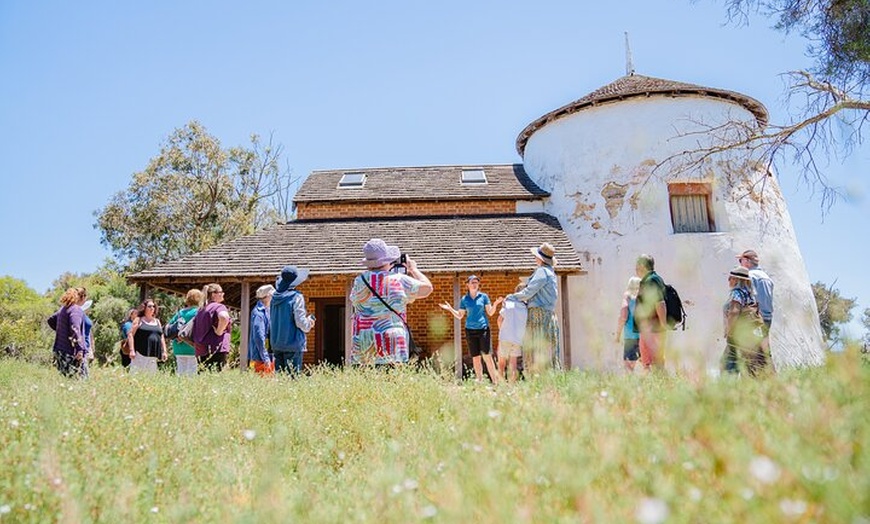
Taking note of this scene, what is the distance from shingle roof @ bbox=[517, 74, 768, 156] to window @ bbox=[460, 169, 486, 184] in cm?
196

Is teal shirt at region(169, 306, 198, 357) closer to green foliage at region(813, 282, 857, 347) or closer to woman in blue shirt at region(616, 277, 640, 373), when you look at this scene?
woman in blue shirt at region(616, 277, 640, 373)

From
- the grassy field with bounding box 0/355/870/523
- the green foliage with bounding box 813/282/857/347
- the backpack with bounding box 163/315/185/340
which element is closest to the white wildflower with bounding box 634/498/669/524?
the grassy field with bounding box 0/355/870/523

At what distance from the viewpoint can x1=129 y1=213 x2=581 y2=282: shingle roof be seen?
1265 cm

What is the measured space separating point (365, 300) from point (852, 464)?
3.94 metres

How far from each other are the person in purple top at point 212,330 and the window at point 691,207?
10.9 metres

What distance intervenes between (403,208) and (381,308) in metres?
11.1

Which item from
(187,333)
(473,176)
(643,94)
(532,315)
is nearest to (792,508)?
(532,315)

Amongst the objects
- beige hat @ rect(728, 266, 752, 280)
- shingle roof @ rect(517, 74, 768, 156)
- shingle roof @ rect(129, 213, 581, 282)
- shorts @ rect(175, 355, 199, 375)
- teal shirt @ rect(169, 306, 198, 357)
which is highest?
shingle roof @ rect(517, 74, 768, 156)

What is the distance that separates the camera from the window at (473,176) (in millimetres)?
16938

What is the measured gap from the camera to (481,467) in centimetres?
208

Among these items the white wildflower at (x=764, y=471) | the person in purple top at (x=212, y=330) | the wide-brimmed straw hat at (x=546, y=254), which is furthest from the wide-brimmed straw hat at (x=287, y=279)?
the white wildflower at (x=764, y=471)

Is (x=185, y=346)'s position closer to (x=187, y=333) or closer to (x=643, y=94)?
(x=187, y=333)

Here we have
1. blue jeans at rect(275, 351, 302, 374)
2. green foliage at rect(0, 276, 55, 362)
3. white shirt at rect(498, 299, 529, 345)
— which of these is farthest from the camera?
green foliage at rect(0, 276, 55, 362)

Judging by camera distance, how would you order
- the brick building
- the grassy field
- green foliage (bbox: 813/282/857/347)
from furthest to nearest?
the brick building, green foliage (bbox: 813/282/857/347), the grassy field
